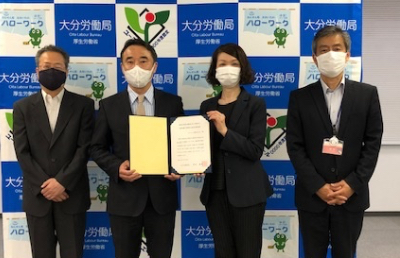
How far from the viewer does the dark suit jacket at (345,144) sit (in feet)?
7.14

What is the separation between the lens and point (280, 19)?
2979 millimetres

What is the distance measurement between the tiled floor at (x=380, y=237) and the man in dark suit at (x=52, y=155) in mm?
1584

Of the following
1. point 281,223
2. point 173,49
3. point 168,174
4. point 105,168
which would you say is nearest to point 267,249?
point 281,223

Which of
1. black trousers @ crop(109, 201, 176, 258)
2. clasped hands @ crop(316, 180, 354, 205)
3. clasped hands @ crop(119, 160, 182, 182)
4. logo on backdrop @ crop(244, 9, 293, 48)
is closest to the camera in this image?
clasped hands @ crop(316, 180, 354, 205)

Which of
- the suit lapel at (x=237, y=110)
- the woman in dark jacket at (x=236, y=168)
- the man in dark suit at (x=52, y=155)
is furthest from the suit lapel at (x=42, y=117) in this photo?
the suit lapel at (x=237, y=110)

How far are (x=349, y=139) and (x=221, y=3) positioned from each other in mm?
1486

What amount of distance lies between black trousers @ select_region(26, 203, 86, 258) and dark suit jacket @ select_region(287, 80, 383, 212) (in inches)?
60.5

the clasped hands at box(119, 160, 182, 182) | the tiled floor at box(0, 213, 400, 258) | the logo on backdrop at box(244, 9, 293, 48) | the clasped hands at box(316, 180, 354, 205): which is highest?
the logo on backdrop at box(244, 9, 293, 48)

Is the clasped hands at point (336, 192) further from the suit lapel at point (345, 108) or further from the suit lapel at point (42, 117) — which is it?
the suit lapel at point (42, 117)

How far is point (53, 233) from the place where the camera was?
2.59m

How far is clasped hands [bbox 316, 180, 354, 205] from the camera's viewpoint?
7.04 ft

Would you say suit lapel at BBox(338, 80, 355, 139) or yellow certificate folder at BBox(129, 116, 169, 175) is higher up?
suit lapel at BBox(338, 80, 355, 139)

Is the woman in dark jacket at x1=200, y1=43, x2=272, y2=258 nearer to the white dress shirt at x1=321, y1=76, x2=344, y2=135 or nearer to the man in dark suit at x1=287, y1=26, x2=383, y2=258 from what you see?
the man in dark suit at x1=287, y1=26, x2=383, y2=258

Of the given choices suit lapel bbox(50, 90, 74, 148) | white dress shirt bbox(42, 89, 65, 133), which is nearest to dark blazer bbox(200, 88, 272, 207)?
suit lapel bbox(50, 90, 74, 148)
